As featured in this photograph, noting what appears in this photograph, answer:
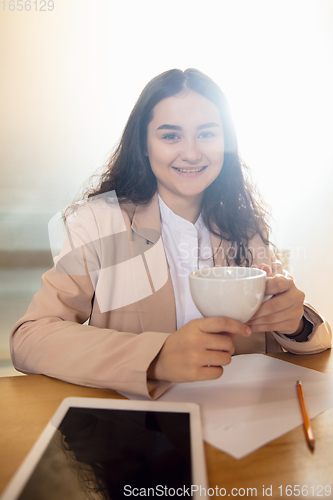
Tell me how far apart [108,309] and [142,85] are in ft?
4.64

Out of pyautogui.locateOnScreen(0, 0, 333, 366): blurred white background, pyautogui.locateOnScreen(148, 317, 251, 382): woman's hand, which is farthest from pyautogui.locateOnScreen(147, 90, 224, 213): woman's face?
pyautogui.locateOnScreen(0, 0, 333, 366): blurred white background

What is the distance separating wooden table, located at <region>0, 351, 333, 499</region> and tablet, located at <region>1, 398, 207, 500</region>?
0.02m

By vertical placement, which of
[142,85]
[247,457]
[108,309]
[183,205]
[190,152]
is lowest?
[108,309]

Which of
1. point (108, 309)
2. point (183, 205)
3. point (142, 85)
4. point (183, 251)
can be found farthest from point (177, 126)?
point (142, 85)

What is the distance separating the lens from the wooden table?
1.17ft

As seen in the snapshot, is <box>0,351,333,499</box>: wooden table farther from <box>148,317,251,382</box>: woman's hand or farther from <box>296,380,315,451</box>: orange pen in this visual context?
<box>148,317,251,382</box>: woman's hand

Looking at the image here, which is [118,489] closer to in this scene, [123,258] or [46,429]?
[46,429]

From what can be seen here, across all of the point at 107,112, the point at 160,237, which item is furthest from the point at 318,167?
the point at 160,237

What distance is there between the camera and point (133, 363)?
21.9 inches

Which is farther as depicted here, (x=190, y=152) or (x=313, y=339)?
(x=190, y=152)

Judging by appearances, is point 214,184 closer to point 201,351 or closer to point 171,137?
point 171,137

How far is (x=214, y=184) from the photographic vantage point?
4.10 ft

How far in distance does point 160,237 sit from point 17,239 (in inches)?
39.2

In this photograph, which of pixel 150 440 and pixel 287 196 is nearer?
pixel 150 440
